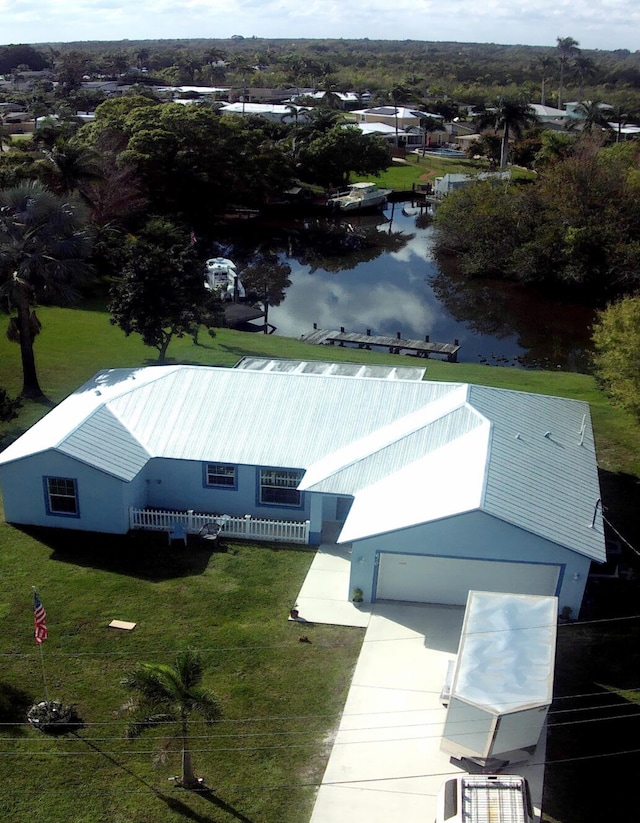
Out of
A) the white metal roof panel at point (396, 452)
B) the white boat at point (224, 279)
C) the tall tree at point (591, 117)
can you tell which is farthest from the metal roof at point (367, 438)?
the tall tree at point (591, 117)

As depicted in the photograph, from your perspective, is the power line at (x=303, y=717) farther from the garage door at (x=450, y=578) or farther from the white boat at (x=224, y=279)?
the white boat at (x=224, y=279)

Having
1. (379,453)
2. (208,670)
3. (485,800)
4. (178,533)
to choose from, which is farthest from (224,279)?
(485,800)

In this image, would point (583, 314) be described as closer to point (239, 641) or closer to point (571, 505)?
point (571, 505)

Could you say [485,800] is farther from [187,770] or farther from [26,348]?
[26,348]

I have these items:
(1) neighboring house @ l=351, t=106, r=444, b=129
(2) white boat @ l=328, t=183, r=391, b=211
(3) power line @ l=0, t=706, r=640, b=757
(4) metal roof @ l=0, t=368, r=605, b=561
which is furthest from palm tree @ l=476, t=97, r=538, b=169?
(3) power line @ l=0, t=706, r=640, b=757

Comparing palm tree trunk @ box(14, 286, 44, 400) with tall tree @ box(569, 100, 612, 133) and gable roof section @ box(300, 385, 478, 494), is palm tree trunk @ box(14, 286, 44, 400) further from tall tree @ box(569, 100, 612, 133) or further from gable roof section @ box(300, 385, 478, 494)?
tall tree @ box(569, 100, 612, 133)

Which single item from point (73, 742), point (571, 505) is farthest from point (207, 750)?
point (571, 505)
